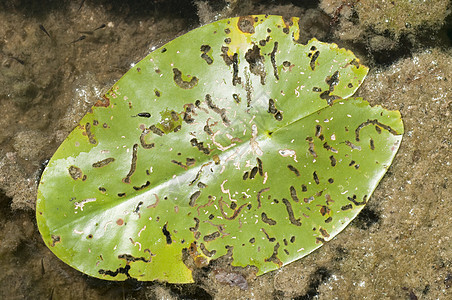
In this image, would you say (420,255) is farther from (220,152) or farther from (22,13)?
(22,13)

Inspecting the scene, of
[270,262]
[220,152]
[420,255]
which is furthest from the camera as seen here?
[420,255]

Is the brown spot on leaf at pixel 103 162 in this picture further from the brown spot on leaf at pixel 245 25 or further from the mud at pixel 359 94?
the brown spot on leaf at pixel 245 25

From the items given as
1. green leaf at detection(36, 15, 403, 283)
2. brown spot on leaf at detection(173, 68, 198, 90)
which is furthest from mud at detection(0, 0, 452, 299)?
brown spot on leaf at detection(173, 68, 198, 90)

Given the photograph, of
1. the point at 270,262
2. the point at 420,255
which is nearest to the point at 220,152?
the point at 270,262

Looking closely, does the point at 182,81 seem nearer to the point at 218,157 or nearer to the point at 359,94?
the point at 218,157

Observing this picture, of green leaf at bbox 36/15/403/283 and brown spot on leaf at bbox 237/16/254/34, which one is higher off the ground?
brown spot on leaf at bbox 237/16/254/34

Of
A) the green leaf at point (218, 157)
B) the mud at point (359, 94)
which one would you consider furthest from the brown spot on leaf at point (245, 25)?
the mud at point (359, 94)

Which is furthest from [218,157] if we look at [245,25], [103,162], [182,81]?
[245,25]

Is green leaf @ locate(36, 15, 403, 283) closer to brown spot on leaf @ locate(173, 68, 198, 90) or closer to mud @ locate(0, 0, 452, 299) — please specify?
brown spot on leaf @ locate(173, 68, 198, 90)
